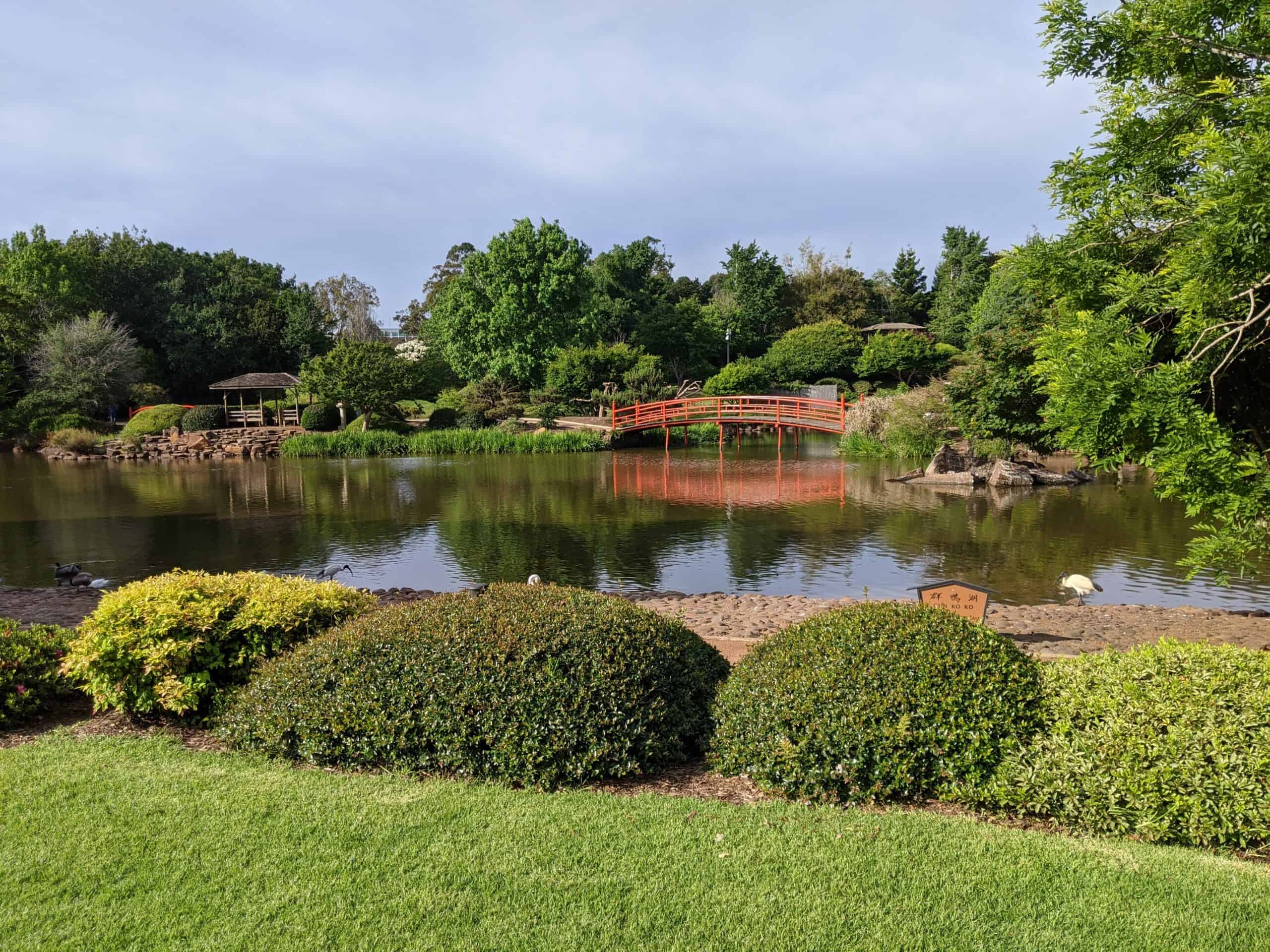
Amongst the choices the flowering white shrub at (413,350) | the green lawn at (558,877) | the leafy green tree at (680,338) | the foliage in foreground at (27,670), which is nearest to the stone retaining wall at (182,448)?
the flowering white shrub at (413,350)

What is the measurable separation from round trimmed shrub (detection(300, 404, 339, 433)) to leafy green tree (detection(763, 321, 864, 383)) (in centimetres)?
1972

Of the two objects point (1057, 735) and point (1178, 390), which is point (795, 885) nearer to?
point (1057, 735)

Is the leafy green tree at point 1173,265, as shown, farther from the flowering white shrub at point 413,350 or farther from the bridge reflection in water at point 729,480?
the flowering white shrub at point 413,350

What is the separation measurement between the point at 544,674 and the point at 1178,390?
10.9 ft

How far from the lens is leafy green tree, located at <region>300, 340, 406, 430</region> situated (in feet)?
105

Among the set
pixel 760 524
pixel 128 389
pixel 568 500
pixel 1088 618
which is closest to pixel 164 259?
pixel 128 389

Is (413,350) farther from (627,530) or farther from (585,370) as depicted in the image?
(627,530)

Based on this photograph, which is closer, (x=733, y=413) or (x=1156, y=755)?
(x=1156, y=755)

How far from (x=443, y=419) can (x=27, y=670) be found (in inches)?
1168

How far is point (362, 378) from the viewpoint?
32125 mm

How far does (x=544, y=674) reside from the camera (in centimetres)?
402

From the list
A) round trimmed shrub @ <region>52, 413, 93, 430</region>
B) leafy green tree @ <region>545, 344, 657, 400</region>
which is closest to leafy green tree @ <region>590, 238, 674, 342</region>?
leafy green tree @ <region>545, 344, 657, 400</region>

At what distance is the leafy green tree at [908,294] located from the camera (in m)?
51.1

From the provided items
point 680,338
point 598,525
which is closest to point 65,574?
point 598,525
